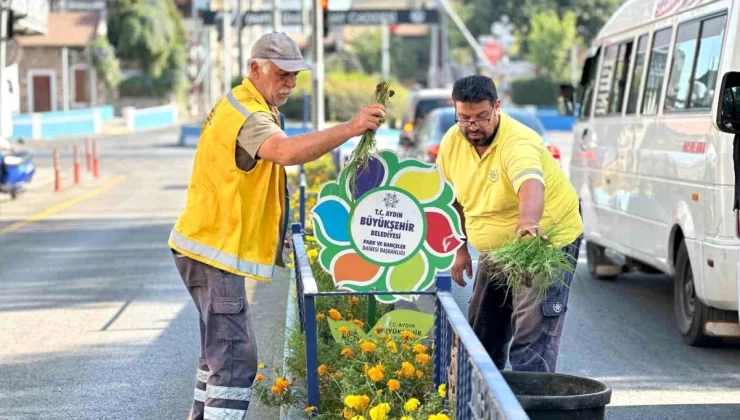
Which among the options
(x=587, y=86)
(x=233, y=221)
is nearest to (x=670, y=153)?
(x=587, y=86)

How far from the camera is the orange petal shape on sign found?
6.21 m

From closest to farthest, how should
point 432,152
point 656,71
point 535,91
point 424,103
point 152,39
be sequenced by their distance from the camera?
point 656,71
point 432,152
point 424,103
point 152,39
point 535,91

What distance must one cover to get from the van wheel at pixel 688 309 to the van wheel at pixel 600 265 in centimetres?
319

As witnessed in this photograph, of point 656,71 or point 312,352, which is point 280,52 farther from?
point 656,71

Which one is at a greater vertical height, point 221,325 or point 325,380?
point 221,325

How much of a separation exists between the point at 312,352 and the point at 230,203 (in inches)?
30.9

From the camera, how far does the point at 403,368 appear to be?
595cm

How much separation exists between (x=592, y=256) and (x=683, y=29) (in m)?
3.81

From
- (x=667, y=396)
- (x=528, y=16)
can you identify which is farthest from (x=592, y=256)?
(x=528, y=16)

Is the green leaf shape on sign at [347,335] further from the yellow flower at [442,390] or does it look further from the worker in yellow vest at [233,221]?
the yellow flower at [442,390]

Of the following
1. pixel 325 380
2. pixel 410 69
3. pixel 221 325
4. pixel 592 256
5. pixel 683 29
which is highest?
pixel 683 29

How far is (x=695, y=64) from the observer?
32.4 feet

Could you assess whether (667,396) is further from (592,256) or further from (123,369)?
(592,256)

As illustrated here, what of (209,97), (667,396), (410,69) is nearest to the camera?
(667,396)
